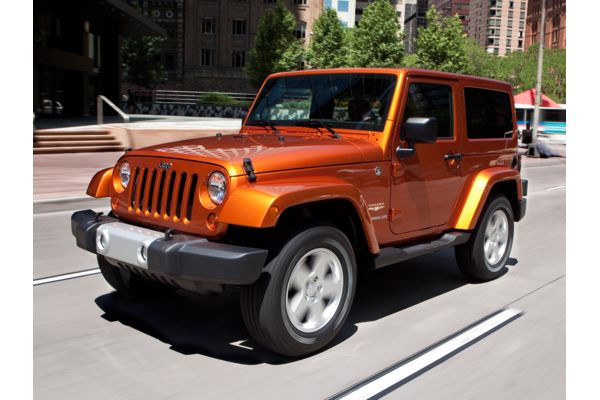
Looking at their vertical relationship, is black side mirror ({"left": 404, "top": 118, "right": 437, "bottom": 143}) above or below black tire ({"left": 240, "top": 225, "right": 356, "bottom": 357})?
above

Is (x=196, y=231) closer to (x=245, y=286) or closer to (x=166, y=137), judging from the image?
(x=245, y=286)

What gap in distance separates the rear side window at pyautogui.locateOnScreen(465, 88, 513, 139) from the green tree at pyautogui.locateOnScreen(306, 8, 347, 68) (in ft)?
186

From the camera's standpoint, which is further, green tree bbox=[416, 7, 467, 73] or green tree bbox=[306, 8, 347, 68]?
green tree bbox=[306, 8, 347, 68]

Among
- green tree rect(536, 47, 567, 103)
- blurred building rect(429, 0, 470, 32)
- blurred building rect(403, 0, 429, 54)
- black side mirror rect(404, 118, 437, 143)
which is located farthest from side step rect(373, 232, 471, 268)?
blurred building rect(429, 0, 470, 32)

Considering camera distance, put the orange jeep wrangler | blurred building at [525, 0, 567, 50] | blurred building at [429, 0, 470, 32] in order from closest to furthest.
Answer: the orange jeep wrangler
blurred building at [525, 0, 567, 50]
blurred building at [429, 0, 470, 32]

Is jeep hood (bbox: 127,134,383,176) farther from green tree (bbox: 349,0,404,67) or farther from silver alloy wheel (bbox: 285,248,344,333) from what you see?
green tree (bbox: 349,0,404,67)

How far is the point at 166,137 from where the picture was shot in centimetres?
2350

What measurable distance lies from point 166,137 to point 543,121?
101ft

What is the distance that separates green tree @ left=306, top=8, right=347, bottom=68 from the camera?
62.8 meters

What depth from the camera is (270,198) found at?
150 inches

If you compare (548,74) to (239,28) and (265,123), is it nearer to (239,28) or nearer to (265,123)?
(239,28)

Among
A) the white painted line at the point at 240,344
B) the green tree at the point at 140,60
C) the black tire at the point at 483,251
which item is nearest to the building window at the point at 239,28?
the green tree at the point at 140,60

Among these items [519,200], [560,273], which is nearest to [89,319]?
[519,200]

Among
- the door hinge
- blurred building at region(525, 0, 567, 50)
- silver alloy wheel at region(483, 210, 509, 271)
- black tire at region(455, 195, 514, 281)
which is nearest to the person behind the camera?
the door hinge
